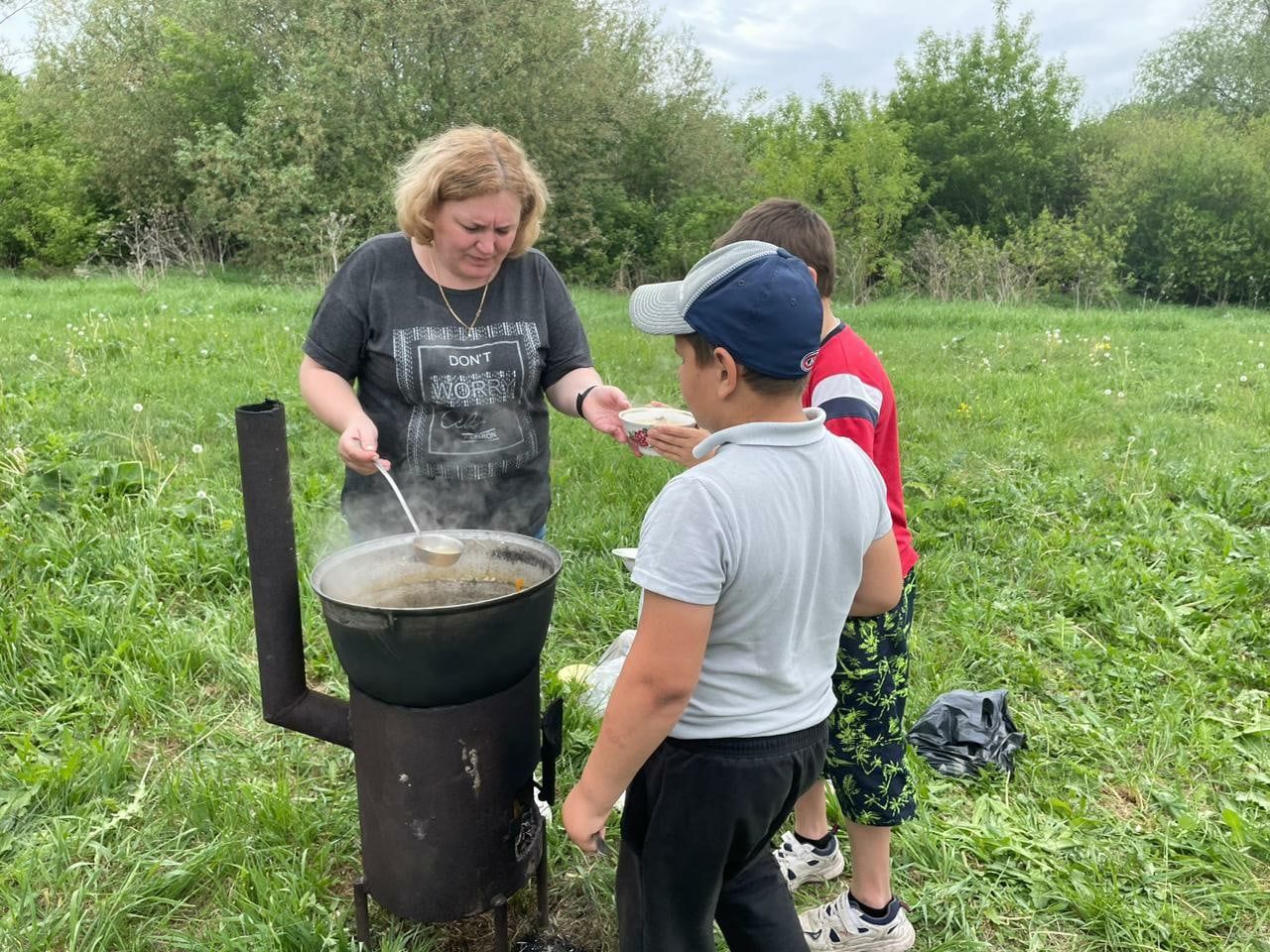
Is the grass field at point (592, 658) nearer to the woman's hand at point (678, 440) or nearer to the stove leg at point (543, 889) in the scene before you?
the stove leg at point (543, 889)

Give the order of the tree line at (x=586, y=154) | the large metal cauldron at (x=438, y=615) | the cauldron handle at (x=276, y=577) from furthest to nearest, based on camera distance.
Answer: the tree line at (x=586, y=154) → the cauldron handle at (x=276, y=577) → the large metal cauldron at (x=438, y=615)

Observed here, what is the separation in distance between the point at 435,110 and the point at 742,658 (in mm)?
20629

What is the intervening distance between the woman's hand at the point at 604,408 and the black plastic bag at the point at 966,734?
4.85ft

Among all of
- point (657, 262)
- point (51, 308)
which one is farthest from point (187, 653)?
point (657, 262)

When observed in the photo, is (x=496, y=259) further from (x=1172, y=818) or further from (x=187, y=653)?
(x=1172, y=818)

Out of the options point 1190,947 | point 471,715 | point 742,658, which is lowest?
point 1190,947

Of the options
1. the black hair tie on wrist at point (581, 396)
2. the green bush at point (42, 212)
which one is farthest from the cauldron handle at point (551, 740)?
the green bush at point (42, 212)

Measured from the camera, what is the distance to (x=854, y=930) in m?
2.14

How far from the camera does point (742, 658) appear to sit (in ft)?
4.83

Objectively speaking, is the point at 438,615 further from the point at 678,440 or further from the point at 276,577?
the point at 678,440

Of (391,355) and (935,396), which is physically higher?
(391,355)

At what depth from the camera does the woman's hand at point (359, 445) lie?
80.4 inches

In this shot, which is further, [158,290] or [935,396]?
[158,290]

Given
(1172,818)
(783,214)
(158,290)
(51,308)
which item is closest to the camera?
(783,214)
